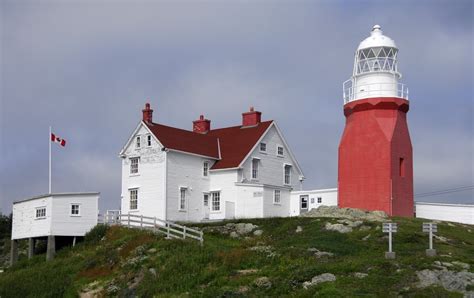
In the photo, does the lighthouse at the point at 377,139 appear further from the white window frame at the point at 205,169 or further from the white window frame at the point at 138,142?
the white window frame at the point at 138,142

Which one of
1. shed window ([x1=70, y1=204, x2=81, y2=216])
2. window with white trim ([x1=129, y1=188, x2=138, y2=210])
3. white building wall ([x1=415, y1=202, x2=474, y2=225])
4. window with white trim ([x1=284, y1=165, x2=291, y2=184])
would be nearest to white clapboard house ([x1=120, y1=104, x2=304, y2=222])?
window with white trim ([x1=129, y1=188, x2=138, y2=210])

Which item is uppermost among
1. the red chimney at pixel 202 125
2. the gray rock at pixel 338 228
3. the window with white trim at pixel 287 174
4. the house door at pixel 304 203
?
the red chimney at pixel 202 125

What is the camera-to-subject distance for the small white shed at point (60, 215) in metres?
38.0

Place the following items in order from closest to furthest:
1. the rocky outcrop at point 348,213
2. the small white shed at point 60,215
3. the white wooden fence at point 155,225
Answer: the white wooden fence at point 155,225
the rocky outcrop at point 348,213
the small white shed at point 60,215

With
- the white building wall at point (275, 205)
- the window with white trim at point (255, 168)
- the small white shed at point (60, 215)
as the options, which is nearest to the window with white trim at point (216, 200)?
the window with white trim at point (255, 168)

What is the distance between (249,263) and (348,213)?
11.6 meters

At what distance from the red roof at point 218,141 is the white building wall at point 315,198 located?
13.8ft

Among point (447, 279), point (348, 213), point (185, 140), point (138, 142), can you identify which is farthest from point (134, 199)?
point (447, 279)

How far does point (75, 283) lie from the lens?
3059cm

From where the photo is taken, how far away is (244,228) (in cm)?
3538

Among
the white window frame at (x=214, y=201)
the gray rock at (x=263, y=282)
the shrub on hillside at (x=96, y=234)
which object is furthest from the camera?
the white window frame at (x=214, y=201)

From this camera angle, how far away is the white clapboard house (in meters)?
40.7

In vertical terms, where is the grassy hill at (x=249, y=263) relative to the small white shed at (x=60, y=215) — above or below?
below

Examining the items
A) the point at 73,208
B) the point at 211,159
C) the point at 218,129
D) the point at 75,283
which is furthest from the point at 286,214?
the point at 75,283
